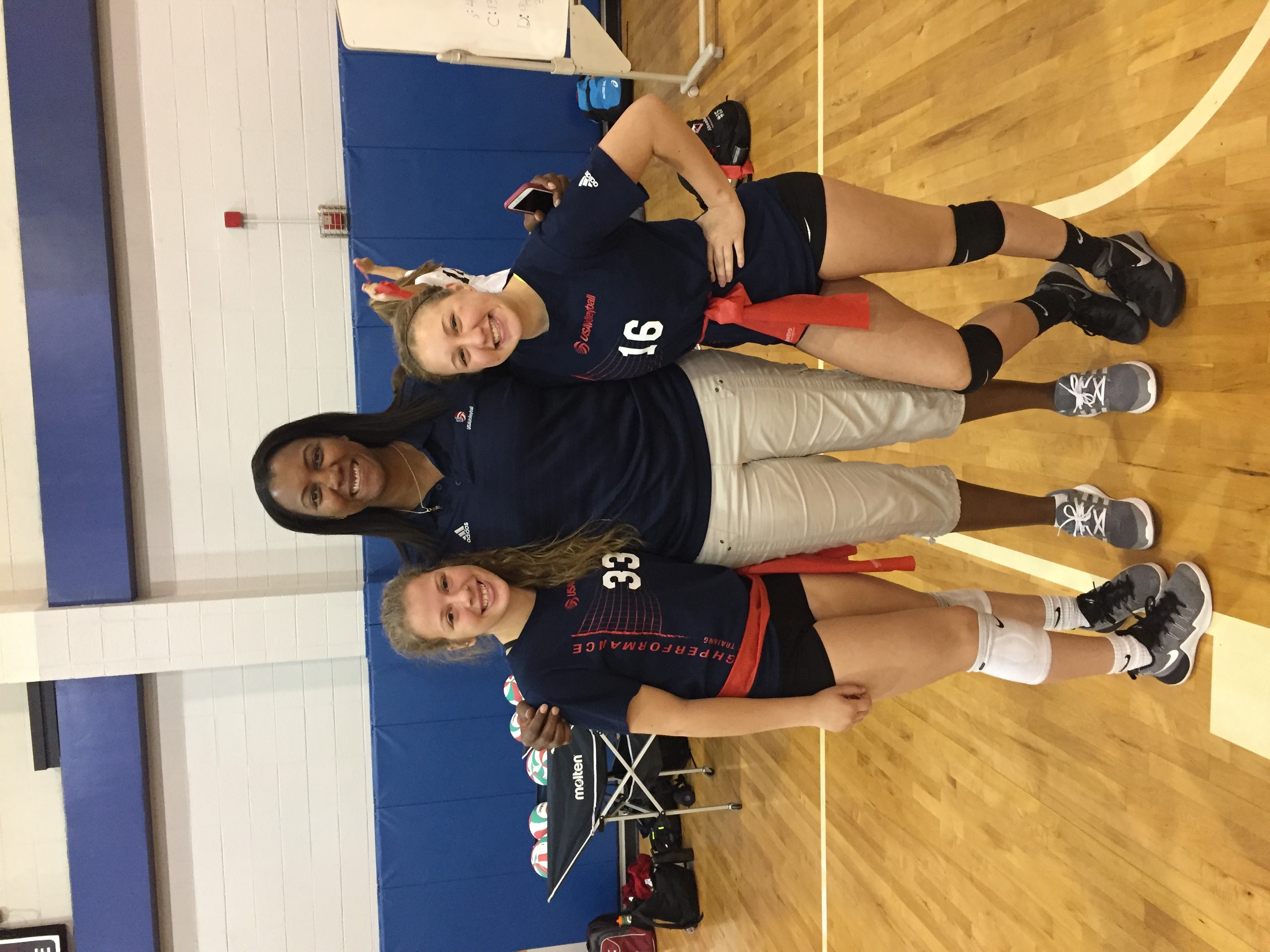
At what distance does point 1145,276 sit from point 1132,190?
319 millimetres

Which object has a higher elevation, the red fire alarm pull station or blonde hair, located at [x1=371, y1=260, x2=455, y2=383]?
the red fire alarm pull station

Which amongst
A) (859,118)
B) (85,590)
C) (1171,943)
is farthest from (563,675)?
(85,590)

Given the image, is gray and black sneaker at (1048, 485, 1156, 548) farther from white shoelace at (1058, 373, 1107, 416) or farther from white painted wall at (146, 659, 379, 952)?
white painted wall at (146, 659, 379, 952)

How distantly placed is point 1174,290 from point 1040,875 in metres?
1.71

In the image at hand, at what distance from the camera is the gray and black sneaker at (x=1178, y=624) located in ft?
5.96

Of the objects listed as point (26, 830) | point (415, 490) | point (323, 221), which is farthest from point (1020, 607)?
point (26, 830)

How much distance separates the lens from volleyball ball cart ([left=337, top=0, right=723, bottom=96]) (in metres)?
3.44

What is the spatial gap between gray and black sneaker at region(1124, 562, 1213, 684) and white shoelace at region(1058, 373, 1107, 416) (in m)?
0.45

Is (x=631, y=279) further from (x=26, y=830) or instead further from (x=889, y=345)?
(x=26, y=830)

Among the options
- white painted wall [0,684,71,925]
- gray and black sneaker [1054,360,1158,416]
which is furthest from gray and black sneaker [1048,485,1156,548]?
white painted wall [0,684,71,925]

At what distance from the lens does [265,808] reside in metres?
4.27

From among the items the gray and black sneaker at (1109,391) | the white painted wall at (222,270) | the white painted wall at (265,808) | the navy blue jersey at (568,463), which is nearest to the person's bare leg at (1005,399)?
the gray and black sneaker at (1109,391)

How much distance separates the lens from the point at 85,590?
379 centimetres

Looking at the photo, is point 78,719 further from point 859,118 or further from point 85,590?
point 859,118
